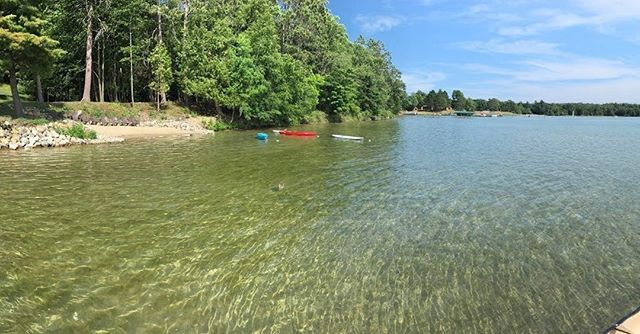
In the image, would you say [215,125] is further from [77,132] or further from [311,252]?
[311,252]

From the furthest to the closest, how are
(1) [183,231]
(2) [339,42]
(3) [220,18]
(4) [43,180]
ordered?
1. (2) [339,42]
2. (3) [220,18]
3. (4) [43,180]
4. (1) [183,231]

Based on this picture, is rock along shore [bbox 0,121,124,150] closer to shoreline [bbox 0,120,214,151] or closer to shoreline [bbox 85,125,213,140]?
shoreline [bbox 0,120,214,151]

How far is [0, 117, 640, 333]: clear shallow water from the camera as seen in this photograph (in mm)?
7039

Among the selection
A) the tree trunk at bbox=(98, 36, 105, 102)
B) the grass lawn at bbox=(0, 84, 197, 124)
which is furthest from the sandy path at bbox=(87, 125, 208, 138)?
the tree trunk at bbox=(98, 36, 105, 102)

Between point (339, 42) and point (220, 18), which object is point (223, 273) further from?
point (339, 42)

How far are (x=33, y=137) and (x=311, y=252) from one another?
1060 inches

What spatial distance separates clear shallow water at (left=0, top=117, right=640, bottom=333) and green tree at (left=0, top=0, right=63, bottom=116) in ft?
44.7

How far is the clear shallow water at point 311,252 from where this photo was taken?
23.1 ft

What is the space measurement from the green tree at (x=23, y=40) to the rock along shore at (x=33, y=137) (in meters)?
3.96

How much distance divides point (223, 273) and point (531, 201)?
1211 cm

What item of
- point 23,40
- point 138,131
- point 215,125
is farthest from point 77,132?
point 215,125

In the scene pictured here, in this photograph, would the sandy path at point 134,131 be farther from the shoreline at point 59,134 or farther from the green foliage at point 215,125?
the green foliage at point 215,125

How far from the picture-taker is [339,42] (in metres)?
84.3

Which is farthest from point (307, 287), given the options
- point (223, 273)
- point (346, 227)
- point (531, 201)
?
point (531, 201)
